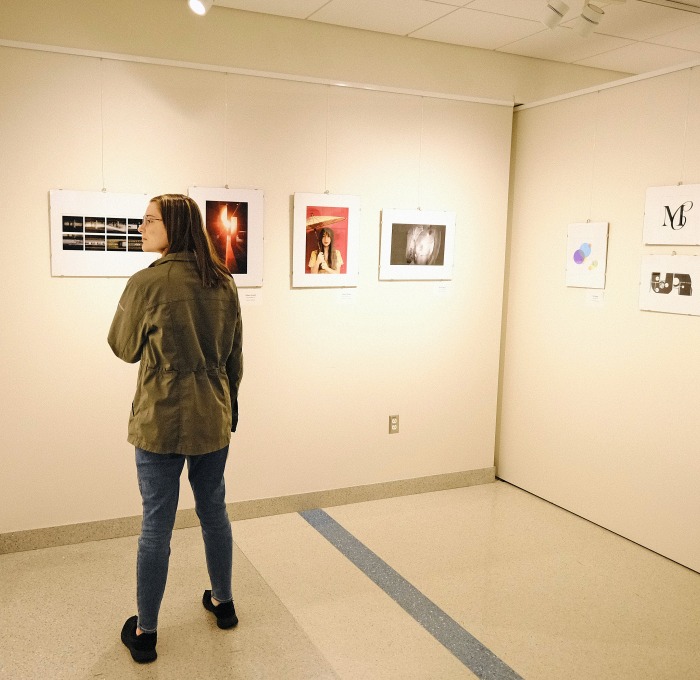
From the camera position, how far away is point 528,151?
448 cm

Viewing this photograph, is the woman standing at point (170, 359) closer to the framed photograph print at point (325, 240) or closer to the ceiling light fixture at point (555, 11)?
the framed photograph print at point (325, 240)

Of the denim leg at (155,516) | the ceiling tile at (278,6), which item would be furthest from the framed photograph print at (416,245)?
the denim leg at (155,516)

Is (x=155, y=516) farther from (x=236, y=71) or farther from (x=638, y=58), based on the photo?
(x=638, y=58)

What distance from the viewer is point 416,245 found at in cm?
430

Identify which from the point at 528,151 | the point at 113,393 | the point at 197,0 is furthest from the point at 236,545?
the point at 528,151

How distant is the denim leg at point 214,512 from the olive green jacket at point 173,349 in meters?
0.12

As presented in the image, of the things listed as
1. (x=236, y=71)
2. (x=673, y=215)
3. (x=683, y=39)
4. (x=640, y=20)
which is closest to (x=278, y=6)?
(x=236, y=71)

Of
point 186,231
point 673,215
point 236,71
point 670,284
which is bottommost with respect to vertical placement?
point 670,284

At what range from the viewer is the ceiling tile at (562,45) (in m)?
4.06

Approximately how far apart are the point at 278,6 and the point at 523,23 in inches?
51.6

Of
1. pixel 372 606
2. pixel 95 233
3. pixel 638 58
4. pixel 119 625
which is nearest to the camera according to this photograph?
pixel 119 625

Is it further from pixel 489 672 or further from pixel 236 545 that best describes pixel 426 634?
pixel 236 545

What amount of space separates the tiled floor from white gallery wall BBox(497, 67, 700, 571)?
11.7 inches

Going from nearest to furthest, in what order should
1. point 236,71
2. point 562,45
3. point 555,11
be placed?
point 555,11 → point 236,71 → point 562,45
